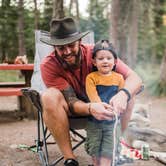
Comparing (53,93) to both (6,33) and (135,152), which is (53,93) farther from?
(6,33)

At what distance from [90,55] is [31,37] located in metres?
13.4

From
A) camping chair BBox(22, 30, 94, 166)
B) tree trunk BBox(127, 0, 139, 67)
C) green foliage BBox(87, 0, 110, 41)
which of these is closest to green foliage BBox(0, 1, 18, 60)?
green foliage BBox(87, 0, 110, 41)

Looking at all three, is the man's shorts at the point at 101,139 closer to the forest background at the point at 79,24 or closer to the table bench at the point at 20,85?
the table bench at the point at 20,85

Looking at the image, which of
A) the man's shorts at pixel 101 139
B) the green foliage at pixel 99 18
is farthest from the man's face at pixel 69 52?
the green foliage at pixel 99 18

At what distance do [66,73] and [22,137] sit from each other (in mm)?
1595

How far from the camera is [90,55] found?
9.03 feet

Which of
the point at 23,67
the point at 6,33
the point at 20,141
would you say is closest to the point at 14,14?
the point at 6,33

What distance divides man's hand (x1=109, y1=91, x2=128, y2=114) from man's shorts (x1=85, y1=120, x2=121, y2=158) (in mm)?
100

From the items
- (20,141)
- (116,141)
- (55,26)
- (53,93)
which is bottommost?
(20,141)

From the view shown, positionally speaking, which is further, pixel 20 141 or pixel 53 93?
pixel 20 141

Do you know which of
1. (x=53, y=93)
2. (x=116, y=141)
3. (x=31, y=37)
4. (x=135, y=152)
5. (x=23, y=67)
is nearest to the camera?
(x=116, y=141)

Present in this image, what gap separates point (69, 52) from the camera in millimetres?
2596

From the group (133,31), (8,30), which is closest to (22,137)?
(133,31)

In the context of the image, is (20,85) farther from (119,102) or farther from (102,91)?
(119,102)
